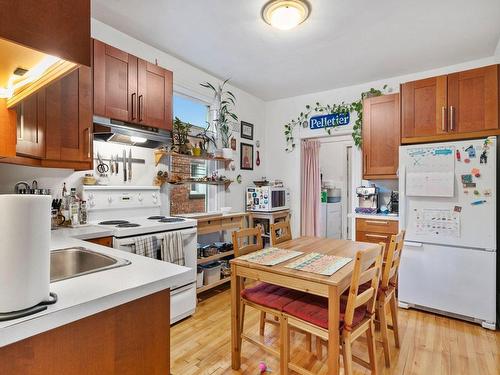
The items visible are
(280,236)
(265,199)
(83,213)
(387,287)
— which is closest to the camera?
(387,287)

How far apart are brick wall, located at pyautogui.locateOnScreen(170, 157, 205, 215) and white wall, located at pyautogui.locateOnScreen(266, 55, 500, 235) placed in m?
1.64

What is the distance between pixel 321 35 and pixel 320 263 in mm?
2134

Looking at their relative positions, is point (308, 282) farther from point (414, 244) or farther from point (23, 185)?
point (23, 185)

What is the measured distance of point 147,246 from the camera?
2225 mm

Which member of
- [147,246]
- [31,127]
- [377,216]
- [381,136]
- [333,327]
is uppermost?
[381,136]

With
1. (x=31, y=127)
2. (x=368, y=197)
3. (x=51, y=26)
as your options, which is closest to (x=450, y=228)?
(x=368, y=197)

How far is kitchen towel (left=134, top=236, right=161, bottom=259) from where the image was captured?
2174mm

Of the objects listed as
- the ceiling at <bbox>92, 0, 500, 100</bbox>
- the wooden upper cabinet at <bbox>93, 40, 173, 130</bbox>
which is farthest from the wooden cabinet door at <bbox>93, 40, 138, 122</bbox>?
the ceiling at <bbox>92, 0, 500, 100</bbox>

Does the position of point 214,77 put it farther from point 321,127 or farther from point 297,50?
point 321,127

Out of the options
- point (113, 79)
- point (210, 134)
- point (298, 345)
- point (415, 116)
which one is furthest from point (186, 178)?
point (415, 116)

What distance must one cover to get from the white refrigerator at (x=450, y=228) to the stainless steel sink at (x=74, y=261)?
269 cm

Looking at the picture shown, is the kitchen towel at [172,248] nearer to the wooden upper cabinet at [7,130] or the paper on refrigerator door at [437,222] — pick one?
the wooden upper cabinet at [7,130]

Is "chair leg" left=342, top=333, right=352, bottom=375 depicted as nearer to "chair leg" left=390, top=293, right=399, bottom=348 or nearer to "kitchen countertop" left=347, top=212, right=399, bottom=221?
"chair leg" left=390, top=293, right=399, bottom=348

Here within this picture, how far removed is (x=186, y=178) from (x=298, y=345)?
209 cm
